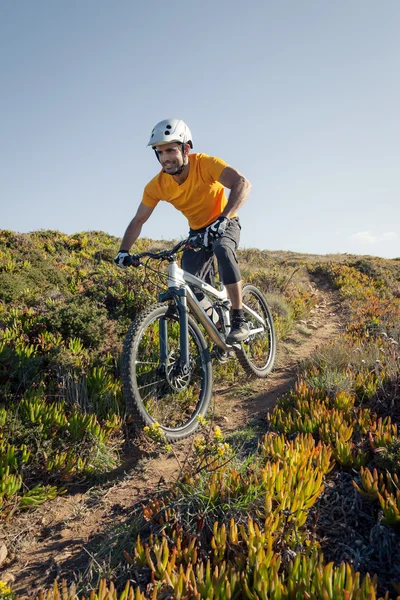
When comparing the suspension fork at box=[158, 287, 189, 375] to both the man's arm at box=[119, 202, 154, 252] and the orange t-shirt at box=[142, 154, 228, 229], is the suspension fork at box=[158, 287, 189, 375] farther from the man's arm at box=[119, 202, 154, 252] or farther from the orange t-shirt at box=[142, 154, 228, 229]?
the orange t-shirt at box=[142, 154, 228, 229]

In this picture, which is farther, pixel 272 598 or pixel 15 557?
pixel 15 557

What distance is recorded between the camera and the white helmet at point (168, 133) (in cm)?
402

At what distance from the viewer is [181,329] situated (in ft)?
13.0

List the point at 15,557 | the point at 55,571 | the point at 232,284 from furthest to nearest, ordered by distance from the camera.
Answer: the point at 232,284, the point at 15,557, the point at 55,571

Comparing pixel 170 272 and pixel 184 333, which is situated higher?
pixel 170 272

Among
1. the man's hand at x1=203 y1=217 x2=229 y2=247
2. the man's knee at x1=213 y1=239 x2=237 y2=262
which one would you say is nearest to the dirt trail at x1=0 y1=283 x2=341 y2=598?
Answer: the man's knee at x1=213 y1=239 x2=237 y2=262

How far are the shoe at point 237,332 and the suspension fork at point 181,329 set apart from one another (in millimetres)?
804

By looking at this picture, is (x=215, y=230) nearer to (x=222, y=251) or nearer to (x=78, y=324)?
(x=222, y=251)

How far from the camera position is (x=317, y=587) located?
5.73 ft

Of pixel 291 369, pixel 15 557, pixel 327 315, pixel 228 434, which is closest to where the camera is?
pixel 15 557

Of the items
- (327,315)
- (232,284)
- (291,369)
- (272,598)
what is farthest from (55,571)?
(327,315)

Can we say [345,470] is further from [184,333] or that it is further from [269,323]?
[269,323]

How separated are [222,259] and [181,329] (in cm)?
93

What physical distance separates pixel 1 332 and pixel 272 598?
4.13m
